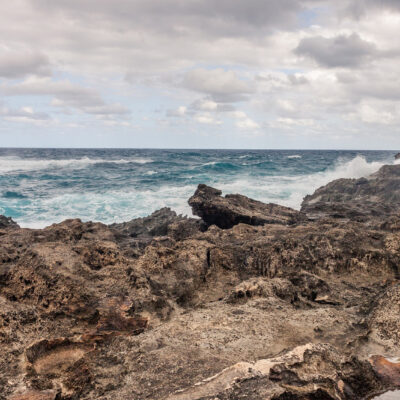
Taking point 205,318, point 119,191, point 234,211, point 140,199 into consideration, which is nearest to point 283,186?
point 140,199

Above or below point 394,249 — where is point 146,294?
below

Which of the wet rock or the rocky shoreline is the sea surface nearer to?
the rocky shoreline

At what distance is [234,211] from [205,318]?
6.05 metres

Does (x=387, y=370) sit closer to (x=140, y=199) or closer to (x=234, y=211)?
(x=234, y=211)

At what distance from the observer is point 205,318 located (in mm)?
3135

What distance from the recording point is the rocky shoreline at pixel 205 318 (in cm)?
228

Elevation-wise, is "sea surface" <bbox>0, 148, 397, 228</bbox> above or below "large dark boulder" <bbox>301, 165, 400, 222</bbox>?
below

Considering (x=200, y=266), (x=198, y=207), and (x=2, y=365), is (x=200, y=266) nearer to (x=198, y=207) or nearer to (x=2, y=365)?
(x=2, y=365)

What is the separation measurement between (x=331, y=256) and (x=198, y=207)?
5.23m

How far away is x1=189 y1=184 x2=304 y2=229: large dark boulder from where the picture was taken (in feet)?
29.5

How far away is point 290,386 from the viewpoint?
213cm

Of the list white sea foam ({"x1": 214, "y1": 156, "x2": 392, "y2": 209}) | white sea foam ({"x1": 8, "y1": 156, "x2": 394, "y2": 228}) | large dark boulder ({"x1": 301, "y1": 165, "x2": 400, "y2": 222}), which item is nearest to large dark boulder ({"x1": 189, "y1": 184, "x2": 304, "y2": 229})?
large dark boulder ({"x1": 301, "y1": 165, "x2": 400, "y2": 222})

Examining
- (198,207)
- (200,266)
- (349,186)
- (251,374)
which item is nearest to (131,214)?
(198,207)

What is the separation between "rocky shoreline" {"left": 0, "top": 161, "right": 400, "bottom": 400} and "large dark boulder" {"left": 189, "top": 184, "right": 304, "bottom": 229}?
2862mm
